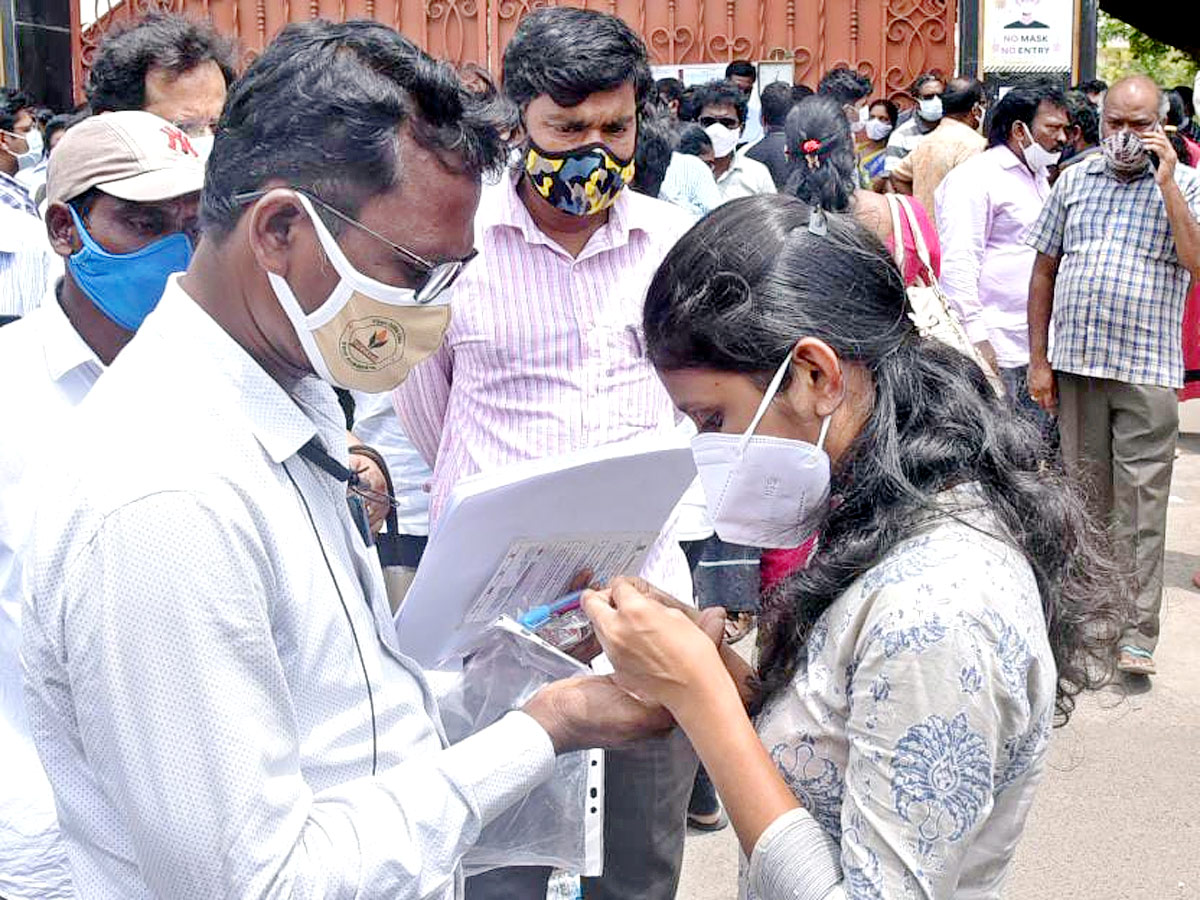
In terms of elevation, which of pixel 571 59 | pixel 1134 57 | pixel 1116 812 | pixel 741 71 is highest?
pixel 1134 57

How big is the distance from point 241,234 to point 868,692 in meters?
0.78

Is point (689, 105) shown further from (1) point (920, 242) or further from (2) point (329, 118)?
(2) point (329, 118)

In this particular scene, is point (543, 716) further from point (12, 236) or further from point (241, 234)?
point (12, 236)

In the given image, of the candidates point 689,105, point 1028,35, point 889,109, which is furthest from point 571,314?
point 1028,35

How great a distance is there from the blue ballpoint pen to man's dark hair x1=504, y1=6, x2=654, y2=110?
121 centimetres

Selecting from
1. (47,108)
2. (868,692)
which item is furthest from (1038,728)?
(47,108)

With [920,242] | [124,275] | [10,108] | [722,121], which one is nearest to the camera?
[124,275]

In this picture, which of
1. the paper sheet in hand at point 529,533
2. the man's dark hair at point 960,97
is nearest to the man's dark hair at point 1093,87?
the man's dark hair at point 960,97

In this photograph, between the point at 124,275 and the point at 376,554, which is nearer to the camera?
the point at 376,554

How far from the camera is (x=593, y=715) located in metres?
1.61

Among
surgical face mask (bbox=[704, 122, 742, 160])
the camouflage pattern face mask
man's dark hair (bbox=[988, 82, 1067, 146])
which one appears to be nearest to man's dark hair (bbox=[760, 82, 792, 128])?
surgical face mask (bbox=[704, 122, 742, 160])

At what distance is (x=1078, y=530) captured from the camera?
64.8 inches

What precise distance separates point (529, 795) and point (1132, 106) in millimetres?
3785

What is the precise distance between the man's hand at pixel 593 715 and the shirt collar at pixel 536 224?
4.57 ft
